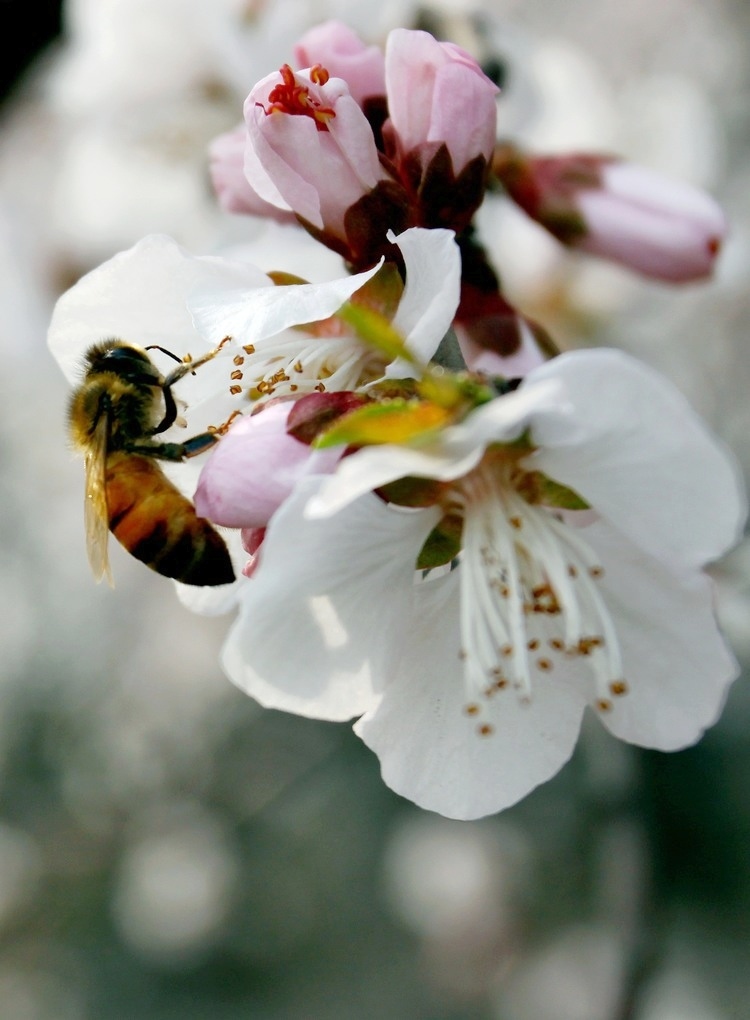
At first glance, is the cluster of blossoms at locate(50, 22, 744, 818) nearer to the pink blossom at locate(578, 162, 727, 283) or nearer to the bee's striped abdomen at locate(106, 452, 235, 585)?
the bee's striped abdomen at locate(106, 452, 235, 585)

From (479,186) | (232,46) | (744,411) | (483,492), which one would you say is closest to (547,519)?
(483,492)

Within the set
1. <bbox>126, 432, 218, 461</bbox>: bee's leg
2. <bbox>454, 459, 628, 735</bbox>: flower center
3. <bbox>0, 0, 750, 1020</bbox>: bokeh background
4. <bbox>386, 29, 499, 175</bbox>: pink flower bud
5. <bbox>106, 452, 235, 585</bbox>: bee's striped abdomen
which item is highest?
<bbox>386, 29, 499, 175</bbox>: pink flower bud

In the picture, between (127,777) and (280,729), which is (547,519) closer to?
(280,729)

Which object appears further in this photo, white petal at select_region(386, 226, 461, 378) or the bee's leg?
the bee's leg

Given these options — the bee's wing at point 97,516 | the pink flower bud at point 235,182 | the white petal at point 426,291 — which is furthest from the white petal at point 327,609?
the pink flower bud at point 235,182

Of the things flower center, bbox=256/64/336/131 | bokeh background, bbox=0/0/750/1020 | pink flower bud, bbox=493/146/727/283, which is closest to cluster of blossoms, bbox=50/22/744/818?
flower center, bbox=256/64/336/131

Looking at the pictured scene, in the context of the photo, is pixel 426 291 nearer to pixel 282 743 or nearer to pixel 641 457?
pixel 641 457

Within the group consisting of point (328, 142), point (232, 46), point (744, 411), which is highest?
point (328, 142)

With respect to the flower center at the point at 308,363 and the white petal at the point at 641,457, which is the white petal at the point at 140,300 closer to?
the flower center at the point at 308,363
